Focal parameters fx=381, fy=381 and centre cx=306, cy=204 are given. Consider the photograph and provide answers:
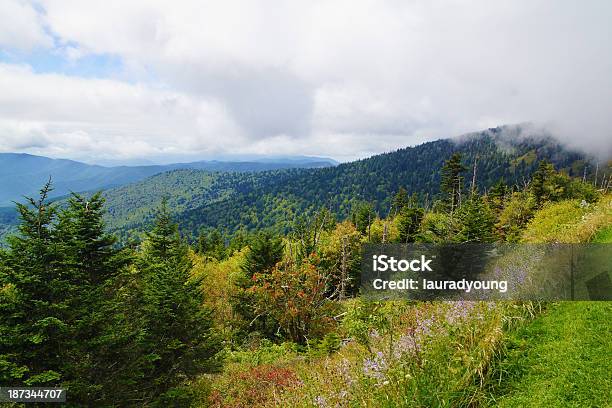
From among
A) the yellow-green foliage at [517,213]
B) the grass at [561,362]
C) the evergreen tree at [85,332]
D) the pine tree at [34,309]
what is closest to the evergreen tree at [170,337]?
the evergreen tree at [85,332]

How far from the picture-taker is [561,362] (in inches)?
179

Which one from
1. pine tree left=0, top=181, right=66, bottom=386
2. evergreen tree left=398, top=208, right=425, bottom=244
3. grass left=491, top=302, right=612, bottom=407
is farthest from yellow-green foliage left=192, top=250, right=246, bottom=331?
grass left=491, top=302, right=612, bottom=407

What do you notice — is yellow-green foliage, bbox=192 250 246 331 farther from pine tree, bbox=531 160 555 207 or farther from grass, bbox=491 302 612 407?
pine tree, bbox=531 160 555 207

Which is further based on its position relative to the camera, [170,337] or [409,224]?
[409,224]

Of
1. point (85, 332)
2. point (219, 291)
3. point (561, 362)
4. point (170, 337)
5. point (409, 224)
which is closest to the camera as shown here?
point (561, 362)

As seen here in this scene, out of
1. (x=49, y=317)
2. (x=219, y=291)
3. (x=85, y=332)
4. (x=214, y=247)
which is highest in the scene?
(x=49, y=317)

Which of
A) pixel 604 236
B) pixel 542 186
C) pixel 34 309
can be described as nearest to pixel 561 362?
pixel 604 236

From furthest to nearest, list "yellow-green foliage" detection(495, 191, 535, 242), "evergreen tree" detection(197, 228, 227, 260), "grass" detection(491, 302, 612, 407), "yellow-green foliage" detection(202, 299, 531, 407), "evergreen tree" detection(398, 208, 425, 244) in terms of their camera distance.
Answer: "evergreen tree" detection(197, 228, 227, 260) < "evergreen tree" detection(398, 208, 425, 244) < "yellow-green foliage" detection(495, 191, 535, 242) < "yellow-green foliage" detection(202, 299, 531, 407) < "grass" detection(491, 302, 612, 407)

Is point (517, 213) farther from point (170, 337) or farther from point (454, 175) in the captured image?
point (170, 337)

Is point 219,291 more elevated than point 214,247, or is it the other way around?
point 219,291

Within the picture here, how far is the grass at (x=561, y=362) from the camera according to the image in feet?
13.2

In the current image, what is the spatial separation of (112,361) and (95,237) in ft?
16.6

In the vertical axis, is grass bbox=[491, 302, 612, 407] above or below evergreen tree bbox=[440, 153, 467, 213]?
below

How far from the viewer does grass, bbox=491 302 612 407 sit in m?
4.02
